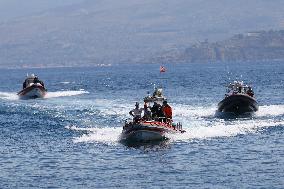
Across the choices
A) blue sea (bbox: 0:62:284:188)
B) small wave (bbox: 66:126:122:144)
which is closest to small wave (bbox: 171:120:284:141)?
blue sea (bbox: 0:62:284:188)

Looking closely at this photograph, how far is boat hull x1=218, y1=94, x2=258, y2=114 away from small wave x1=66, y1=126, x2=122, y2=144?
39.4 feet

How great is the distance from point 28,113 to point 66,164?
34672mm

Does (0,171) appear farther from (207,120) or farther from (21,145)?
(207,120)

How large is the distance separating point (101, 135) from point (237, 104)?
1621 cm

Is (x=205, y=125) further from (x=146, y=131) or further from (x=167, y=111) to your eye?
(x=146, y=131)

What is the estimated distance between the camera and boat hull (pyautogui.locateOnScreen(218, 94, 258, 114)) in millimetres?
72062

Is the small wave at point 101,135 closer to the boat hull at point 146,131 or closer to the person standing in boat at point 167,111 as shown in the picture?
the boat hull at point 146,131

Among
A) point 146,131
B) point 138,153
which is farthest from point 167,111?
point 138,153

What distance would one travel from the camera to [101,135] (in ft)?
197

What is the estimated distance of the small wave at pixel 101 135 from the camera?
188 feet

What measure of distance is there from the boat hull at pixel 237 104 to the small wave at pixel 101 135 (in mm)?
12015

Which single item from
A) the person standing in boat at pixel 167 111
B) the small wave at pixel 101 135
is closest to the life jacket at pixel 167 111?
the person standing in boat at pixel 167 111

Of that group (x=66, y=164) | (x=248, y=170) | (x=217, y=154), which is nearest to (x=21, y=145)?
(x=66, y=164)

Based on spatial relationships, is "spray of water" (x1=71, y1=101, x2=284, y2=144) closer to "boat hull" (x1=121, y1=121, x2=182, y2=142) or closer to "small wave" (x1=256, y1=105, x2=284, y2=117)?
"small wave" (x1=256, y1=105, x2=284, y2=117)
